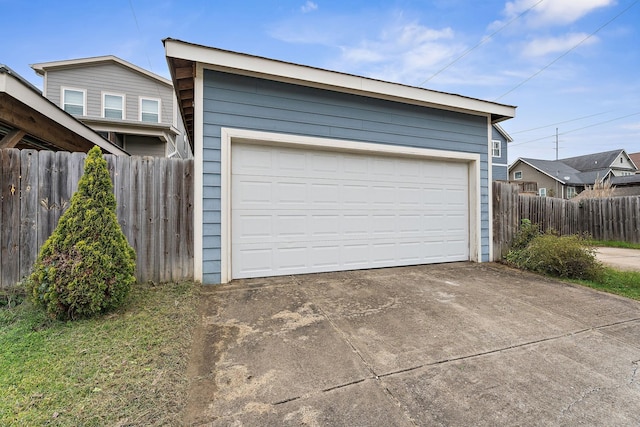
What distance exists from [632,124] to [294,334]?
114ft

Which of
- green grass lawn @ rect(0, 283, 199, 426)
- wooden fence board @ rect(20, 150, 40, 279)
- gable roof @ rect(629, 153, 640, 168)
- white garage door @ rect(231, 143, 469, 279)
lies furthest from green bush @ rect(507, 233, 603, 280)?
gable roof @ rect(629, 153, 640, 168)

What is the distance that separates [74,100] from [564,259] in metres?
16.6

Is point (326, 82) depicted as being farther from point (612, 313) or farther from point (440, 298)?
point (612, 313)

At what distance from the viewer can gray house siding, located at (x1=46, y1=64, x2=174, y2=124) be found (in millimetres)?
11500

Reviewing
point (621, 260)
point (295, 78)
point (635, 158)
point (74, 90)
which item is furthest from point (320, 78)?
point (635, 158)

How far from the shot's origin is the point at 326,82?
4492 mm

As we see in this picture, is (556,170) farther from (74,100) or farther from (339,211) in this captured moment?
(74,100)

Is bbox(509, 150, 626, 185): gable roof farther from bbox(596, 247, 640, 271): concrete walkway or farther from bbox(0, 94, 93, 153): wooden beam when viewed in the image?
bbox(0, 94, 93, 153): wooden beam

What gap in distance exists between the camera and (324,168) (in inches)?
188

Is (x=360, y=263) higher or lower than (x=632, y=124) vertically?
lower

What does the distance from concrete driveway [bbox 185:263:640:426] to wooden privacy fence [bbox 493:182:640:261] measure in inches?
94.0

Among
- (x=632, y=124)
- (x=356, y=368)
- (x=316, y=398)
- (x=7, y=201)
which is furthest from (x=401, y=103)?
(x=632, y=124)

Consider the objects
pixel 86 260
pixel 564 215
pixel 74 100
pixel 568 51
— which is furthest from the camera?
pixel 74 100

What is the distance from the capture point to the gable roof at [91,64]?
11188 mm
